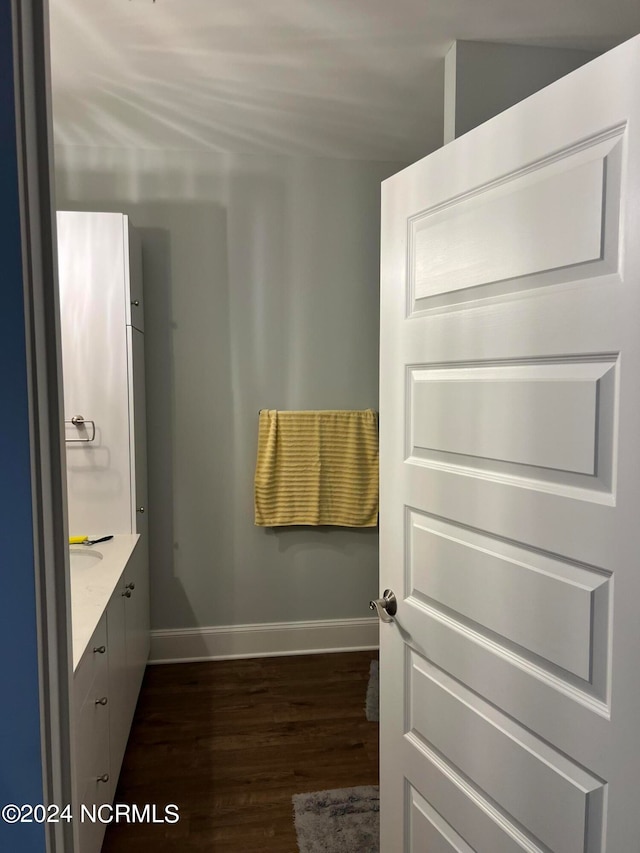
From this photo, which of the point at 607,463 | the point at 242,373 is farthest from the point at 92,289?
the point at 607,463

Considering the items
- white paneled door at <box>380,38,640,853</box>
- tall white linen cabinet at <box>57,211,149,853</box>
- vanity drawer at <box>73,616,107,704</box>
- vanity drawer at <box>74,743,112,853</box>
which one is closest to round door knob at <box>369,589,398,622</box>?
white paneled door at <box>380,38,640,853</box>

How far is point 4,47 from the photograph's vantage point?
67 centimetres

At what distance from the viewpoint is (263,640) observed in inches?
131

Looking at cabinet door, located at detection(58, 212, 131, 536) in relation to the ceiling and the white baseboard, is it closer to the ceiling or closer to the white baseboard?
the ceiling

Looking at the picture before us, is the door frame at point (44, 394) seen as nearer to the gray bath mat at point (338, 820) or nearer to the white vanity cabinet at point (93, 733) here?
the white vanity cabinet at point (93, 733)

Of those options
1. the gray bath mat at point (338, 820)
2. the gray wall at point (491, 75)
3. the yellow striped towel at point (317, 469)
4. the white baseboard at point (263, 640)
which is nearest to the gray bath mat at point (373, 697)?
the white baseboard at point (263, 640)

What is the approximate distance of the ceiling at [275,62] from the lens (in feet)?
5.94

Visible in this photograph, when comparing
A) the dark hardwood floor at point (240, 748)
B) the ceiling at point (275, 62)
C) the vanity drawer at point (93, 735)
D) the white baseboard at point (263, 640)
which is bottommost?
the dark hardwood floor at point (240, 748)

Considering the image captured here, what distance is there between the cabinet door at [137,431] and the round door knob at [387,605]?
4.75 feet

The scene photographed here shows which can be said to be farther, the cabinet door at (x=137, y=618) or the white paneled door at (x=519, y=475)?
the cabinet door at (x=137, y=618)

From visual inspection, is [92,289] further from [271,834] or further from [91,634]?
[271,834]

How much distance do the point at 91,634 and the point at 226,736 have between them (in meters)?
1.29

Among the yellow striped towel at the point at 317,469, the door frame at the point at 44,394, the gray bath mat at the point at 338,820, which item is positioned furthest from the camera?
the yellow striped towel at the point at 317,469

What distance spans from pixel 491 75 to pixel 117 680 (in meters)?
2.40
